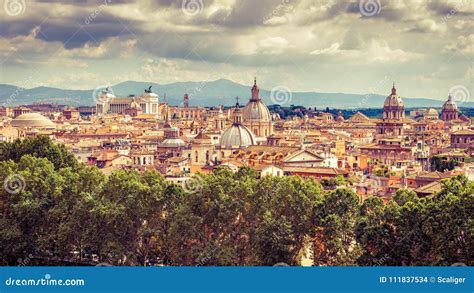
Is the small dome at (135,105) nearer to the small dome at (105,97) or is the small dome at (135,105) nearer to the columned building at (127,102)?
the columned building at (127,102)

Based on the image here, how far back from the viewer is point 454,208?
44.5 feet

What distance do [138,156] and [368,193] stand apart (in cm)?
1522

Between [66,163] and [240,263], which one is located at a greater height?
[66,163]

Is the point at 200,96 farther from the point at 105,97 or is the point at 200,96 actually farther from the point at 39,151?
the point at 39,151

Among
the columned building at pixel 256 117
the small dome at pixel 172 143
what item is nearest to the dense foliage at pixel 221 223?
the small dome at pixel 172 143

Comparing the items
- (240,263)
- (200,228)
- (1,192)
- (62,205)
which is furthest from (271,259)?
(1,192)

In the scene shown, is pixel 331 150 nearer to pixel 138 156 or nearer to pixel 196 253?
pixel 138 156

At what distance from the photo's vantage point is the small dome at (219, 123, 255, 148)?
39.6 metres

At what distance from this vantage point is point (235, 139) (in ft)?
130

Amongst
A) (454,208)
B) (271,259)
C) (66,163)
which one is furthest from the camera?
(66,163)

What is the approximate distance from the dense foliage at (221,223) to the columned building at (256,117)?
32.7 m

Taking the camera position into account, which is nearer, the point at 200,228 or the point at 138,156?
the point at 200,228

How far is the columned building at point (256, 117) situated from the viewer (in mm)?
49531

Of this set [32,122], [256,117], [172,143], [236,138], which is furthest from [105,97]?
[236,138]
